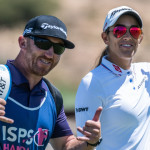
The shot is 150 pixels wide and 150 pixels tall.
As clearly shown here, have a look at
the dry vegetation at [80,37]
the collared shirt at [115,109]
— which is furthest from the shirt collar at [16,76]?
the dry vegetation at [80,37]

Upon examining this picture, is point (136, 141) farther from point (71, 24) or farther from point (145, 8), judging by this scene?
point (145, 8)

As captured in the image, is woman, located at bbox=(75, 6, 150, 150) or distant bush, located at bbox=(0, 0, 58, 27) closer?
woman, located at bbox=(75, 6, 150, 150)

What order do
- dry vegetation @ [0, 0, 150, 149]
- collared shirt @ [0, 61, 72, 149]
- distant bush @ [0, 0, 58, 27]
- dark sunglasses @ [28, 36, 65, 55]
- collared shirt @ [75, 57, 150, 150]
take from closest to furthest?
collared shirt @ [0, 61, 72, 149]
dark sunglasses @ [28, 36, 65, 55]
collared shirt @ [75, 57, 150, 150]
dry vegetation @ [0, 0, 150, 149]
distant bush @ [0, 0, 58, 27]

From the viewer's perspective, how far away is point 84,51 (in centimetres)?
1553

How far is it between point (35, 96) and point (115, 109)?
0.67m

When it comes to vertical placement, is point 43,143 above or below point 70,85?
above

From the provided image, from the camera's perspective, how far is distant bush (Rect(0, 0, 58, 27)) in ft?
55.6

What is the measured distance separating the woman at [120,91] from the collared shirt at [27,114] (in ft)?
0.97

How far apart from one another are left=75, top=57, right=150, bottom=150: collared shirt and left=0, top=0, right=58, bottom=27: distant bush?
12983mm

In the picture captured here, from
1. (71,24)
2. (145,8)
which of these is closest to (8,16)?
(71,24)

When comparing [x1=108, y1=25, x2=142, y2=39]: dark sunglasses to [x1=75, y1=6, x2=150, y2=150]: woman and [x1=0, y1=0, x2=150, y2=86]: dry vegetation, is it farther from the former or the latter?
[x1=0, y1=0, x2=150, y2=86]: dry vegetation

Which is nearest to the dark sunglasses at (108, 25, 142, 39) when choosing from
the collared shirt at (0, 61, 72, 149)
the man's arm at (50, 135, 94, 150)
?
the collared shirt at (0, 61, 72, 149)

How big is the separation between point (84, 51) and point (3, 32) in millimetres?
2893

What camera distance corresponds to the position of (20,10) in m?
17.2
